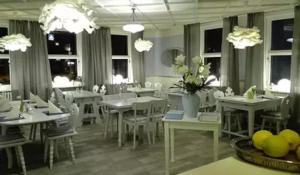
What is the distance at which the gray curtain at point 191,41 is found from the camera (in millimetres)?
7402

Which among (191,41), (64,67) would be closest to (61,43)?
(64,67)

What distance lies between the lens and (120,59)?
8281 millimetres

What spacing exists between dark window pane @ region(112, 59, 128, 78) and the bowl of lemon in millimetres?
7217

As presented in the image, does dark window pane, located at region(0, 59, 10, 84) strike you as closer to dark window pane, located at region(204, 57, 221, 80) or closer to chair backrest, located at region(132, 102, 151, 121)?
chair backrest, located at region(132, 102, 151, 121)

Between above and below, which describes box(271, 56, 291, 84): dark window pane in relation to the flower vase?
above

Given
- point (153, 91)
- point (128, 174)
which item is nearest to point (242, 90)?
point (153, 91)

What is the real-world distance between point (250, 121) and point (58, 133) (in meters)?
3.25

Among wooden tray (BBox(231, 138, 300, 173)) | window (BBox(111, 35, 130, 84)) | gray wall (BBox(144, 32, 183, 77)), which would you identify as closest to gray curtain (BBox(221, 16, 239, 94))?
gray wall (BBox(144, 32, 183, 77))

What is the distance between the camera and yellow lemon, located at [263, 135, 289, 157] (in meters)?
1.08

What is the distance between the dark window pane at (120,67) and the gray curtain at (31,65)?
2.17 metres

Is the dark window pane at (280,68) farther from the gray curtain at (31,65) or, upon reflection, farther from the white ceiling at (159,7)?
the gray curtain at (31,65)

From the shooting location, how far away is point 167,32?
8586mm

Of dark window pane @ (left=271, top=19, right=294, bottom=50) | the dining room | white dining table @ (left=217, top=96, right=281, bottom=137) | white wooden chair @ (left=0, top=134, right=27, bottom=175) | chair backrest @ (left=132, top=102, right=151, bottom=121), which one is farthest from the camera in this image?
dark window pane @ (left=271, top=19, right=294, bottom=50)

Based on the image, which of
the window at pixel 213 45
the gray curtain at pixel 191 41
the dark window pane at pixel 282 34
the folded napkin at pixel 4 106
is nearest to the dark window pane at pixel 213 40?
the window at pixel 213 45
